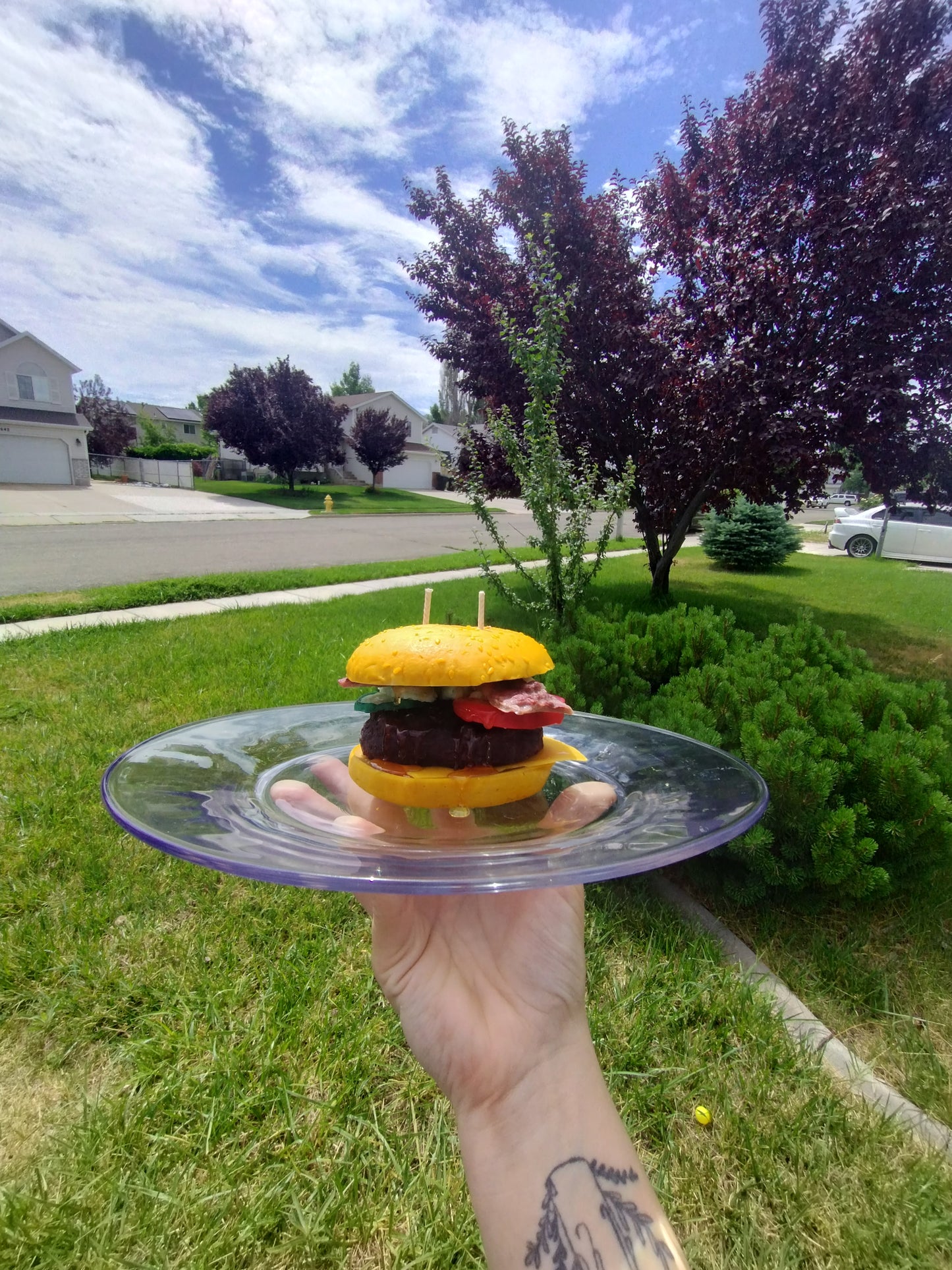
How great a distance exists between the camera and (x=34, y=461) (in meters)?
41.1

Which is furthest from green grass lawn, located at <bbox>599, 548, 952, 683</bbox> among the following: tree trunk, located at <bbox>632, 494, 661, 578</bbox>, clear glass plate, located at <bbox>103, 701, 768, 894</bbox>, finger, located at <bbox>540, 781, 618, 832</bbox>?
finger, located at <bbox>540, 781, 618, 832</bbox>

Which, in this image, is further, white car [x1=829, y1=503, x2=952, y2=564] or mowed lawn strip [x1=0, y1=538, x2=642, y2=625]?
white car [x1=829, y1=503, x2=952, y2=564]

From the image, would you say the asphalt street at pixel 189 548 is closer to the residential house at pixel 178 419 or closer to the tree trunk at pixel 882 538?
the tree trunk at pixel 882 538

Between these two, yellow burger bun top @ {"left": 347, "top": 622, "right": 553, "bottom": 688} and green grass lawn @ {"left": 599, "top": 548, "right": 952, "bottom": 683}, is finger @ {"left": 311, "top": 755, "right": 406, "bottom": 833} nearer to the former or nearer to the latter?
yellow burger bun top @ {"left": 347, "top": 622, "right": 553, "bottom": 688}

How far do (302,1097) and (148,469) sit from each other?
5517cm

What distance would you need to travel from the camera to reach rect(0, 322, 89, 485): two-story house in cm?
4019

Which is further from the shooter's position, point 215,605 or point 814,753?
point 215,605

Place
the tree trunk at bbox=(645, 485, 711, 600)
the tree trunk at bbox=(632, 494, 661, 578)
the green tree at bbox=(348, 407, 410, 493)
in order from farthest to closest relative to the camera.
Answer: the green tree at bbox=(348, 407, 410, 493) < the tree trunk at bbox=(632, 494, 661, 578) < the tree trunk at bbox=(645, 485, 711, 600)

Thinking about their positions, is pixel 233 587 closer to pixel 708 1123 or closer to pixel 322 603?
pixel 322 603

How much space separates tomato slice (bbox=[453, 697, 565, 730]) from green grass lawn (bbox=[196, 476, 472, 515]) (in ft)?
110

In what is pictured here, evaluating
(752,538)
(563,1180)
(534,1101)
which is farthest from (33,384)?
(563,1180)

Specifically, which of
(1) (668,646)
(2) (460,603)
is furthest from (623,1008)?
(2) (460,603)

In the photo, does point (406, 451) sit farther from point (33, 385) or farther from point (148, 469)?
point (33, 385)

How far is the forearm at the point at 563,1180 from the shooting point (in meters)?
1.29
